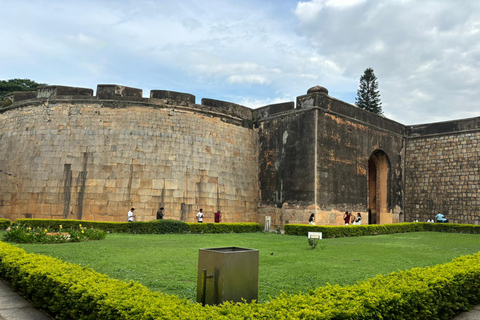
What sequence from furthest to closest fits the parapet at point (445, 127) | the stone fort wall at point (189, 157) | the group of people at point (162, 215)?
the parapet at point (445, 127) < the stone fort wall at point (189, 157) < the group of people at point (162, 215)

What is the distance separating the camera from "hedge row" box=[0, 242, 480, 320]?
3.23 metres

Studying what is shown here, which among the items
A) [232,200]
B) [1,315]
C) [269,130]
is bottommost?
[1,315]

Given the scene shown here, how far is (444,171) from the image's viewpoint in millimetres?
20266

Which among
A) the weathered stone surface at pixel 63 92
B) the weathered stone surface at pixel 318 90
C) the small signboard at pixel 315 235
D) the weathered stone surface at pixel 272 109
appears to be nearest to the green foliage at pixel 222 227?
the small signboard at pixel 315 235

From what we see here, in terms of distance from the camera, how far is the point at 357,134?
60.0ft

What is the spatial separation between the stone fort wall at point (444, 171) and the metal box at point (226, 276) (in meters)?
18.9

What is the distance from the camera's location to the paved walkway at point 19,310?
4.20 meters

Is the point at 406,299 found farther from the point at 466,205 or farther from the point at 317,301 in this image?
the point at 466,205

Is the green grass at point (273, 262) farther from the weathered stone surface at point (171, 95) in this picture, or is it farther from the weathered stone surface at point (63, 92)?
the weathered stone surface at point (63, 92)

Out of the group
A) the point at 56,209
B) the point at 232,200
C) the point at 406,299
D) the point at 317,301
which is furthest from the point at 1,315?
Result: the point at 232,200

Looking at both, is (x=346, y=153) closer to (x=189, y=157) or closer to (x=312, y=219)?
(x=312, y=219)

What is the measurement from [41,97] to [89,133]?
309cm

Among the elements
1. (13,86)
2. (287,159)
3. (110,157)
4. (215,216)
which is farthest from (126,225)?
(13,86)

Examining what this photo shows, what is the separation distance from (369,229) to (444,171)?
8.43 metres
